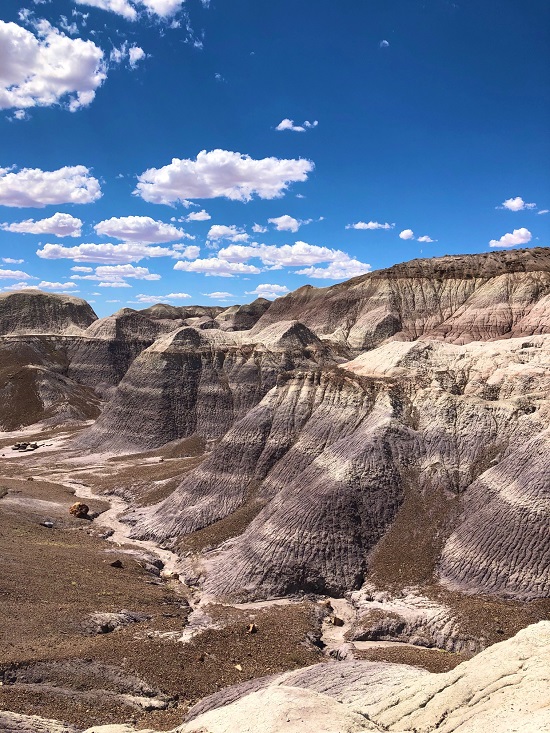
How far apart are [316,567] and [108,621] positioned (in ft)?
35.5

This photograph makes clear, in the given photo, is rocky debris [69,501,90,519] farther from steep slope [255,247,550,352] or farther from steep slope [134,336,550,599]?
steep slope [255,247,550,352]

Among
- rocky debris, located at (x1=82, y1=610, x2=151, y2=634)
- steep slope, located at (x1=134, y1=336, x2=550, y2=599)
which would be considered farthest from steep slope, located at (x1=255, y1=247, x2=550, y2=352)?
rocky debris, located at (x1=82, y1=610, x2=151, y2=634)

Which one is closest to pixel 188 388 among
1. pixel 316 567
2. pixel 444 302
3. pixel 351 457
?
pixel 351 457

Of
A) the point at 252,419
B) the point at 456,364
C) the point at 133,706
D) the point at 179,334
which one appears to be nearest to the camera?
the point at 133,706

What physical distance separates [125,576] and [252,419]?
15.0 metres

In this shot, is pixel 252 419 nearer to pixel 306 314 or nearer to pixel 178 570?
pixel 178 570

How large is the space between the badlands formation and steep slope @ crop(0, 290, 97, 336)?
75.0 m

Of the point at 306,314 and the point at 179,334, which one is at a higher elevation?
the point at 306,314

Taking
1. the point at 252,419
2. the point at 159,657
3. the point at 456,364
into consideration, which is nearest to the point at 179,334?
the point at 252,419

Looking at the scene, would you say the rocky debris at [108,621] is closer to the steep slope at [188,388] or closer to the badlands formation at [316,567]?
the badlands formation at [316,567]

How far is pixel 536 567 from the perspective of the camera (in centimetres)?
2453

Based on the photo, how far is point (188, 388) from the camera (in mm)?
70375

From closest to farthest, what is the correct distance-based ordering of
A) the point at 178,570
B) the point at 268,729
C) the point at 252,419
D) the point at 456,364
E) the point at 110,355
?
the point at 268,729, the point at 178,570, the point at 456,364, the point at 252,419, the point at 110,355

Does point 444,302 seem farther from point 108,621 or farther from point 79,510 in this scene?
point 108,621
